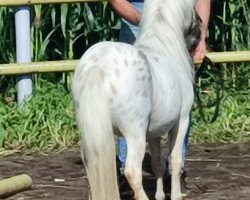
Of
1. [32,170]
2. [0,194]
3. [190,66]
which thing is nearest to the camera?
[0,194]

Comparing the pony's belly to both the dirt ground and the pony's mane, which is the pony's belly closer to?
the pony's mane

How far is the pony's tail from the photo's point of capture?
533cm

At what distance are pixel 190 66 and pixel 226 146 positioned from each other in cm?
183

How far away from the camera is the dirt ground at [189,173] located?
6.66 meters

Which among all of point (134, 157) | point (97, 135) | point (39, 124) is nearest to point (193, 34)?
point (134, 157)

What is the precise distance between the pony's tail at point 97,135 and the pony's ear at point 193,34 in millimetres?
951

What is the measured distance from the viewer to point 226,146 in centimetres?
789

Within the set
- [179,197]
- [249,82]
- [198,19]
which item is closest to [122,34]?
[198,19]

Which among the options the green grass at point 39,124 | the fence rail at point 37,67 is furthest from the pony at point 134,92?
the fence rail at point 37,67

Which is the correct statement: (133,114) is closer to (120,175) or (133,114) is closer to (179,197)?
(179,197)

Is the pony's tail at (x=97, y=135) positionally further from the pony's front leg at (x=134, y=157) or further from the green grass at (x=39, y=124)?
the green grass at (x=39, y=124)

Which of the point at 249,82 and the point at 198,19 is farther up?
the point at 198,19

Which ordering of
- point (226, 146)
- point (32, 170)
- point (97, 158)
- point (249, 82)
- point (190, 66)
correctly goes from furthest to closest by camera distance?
point (249, 82) → point (226, 146) → point (32, 170) → point (190, 66) → point (97, 158)

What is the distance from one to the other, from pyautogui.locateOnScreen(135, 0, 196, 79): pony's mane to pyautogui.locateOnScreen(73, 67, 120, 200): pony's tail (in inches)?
27.4
